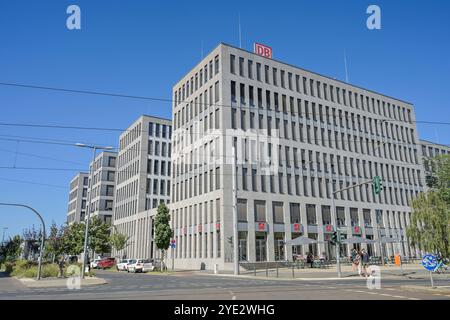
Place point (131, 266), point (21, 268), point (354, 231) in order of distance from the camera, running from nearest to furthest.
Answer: point (21, 268)
point (131, 266)
point (354, 231)

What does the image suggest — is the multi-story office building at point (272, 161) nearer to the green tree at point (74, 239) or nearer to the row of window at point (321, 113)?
the row of window at point (321, 113)

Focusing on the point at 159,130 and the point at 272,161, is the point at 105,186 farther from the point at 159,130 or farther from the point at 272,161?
the point at 272,161

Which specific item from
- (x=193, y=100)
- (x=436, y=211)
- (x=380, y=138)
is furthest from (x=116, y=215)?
(x=436, y=211)

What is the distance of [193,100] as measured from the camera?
2192 inches

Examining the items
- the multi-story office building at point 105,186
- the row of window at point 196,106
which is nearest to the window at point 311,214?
the row of window at point 196,106

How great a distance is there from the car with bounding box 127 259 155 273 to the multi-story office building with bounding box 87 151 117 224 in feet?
164

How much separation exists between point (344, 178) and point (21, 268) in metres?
43.6

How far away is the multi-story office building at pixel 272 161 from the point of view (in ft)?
153

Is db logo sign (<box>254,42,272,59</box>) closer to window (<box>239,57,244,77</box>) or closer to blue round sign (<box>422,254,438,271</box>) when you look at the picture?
window (<box>239,57,244,77</box>)

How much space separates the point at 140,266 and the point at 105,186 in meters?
55.1

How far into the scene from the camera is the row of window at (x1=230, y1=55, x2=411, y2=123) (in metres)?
51.5
